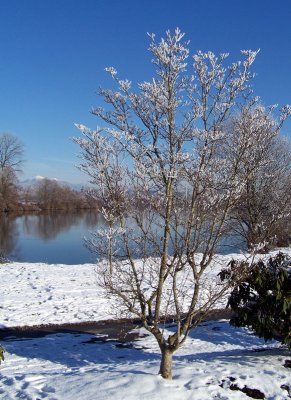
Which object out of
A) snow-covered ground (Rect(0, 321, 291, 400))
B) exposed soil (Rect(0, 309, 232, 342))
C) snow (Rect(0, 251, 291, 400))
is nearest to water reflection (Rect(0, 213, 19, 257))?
snow (Rect(0, 251, 291, 400))

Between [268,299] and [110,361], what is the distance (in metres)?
2.76

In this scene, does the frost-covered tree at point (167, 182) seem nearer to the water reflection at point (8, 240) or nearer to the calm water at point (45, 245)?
the calm water at point (45, 245)

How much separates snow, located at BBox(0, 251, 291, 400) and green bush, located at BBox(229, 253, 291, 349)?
1.68 feet

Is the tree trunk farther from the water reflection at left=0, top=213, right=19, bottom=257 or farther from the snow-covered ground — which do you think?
the water reflection at left=0, top=213, right=19, bottom=257

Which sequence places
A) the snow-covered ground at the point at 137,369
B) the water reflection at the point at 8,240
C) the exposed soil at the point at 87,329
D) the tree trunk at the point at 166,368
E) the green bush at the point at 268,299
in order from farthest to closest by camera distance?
the water reflection at the point at 8,240 < the exposed soil at the point at 87,329 < the green bush at the point at 268,299 < the tree trunk at the point at 166,368 < the snow-covered ground at the point at 137,369

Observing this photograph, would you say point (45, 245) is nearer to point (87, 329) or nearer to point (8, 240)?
point (8, 240)

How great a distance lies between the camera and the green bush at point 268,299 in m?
6.45

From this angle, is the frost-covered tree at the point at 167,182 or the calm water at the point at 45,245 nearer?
the frost-covered tree at the point at 167,182

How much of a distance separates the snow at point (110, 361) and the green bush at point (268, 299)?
0.51 m

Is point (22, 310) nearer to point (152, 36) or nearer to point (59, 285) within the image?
point (59, 285)

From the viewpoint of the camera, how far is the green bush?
21.2 feet

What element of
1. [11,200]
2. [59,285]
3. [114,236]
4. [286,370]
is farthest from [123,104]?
[11,200]

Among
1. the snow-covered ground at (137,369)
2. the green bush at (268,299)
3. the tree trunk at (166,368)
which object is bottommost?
the snow-covered ground at (137,369)

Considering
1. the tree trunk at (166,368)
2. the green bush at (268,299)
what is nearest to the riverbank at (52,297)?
the green bush at (268,299)
